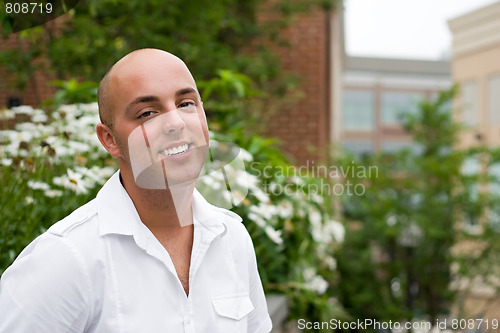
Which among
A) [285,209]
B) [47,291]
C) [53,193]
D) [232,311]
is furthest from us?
[285,209]

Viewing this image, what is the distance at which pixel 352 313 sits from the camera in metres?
9.68

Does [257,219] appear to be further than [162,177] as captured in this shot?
Yes

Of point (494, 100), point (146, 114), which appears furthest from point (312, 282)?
point (494, 100)

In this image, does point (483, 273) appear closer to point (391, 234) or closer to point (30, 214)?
point (391, 234)

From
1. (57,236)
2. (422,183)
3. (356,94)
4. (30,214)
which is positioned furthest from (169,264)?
(356,94)

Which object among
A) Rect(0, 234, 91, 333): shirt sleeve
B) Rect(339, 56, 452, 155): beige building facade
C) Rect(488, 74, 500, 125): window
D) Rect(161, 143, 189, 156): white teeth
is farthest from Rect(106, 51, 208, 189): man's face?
Rect(339, 56, 452, 155): beige building facade

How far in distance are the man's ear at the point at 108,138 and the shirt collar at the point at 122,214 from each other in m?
0.08

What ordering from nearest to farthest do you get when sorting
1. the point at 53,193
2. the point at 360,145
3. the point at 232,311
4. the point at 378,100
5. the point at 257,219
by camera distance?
the point at 232,311, the point at 53,193, the point at 257,219, the point at 378,100, the point at 360,145

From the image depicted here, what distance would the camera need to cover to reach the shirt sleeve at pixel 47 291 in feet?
4.04

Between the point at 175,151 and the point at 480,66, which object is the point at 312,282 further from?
the point at 480,66

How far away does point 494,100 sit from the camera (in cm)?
2772

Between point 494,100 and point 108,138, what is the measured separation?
28.5 meters

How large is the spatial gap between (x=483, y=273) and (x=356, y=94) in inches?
2069

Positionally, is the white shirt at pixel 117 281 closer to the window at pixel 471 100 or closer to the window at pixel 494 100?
the window at pixel 494 100
